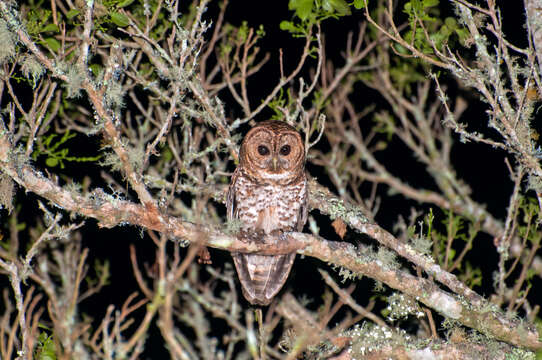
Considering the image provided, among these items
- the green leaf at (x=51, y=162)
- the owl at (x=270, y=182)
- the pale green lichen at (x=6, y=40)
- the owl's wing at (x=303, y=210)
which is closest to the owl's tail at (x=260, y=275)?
the owl at (x=270, y=182)

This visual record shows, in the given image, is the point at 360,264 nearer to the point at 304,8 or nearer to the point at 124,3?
the point at 304,8

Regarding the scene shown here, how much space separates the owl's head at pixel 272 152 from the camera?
5.17 meters

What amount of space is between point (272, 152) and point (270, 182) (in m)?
0.28

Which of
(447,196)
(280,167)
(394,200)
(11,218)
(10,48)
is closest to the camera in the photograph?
(10,48)

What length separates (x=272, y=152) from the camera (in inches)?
203

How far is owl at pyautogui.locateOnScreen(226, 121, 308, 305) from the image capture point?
17.0ft

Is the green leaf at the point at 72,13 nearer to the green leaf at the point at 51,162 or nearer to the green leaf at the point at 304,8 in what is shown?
the green leaf at the point at 304,8

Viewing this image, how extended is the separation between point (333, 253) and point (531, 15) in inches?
75.6

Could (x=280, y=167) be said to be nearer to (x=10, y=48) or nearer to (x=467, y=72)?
(x=467, y=72)

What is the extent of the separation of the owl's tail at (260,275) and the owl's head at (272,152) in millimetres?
758

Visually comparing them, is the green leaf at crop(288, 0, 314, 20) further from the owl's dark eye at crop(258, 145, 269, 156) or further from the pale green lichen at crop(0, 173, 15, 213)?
the pale green lichen at crop(0, 173, 15, 213)

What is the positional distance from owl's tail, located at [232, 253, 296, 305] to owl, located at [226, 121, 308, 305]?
0.65 ft

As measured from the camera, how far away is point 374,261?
12.8 feet

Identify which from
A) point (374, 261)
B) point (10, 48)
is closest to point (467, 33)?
point (374, 261)
